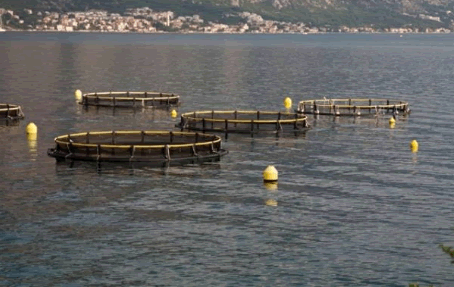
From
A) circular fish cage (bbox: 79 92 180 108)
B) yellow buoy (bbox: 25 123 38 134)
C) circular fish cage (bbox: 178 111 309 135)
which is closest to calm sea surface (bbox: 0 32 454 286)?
yellow buoy (bbox: 25 123 38 134)

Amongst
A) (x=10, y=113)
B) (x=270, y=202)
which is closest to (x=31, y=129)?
(x=10, y=113)

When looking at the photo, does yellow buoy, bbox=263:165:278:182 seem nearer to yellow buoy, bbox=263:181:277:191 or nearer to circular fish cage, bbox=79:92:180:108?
yellow buoy, bbox=263:181:277:191

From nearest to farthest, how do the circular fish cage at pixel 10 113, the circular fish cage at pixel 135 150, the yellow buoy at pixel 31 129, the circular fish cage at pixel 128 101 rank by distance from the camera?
the circular fish cage at pixel 135 150
the yellow buoy at pixel 31 129
the circular fish cage at pixel 10 113
the circular fish cage at pixel 128 101

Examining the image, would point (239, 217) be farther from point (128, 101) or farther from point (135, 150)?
point (128, 101)

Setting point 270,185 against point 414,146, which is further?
point 414,146

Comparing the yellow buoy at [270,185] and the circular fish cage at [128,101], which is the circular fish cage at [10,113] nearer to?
the circular fish cage at [128,101]

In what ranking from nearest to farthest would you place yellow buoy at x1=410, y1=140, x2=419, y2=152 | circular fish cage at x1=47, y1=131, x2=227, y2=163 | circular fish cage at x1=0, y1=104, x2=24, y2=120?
Answer: circular fish cage at x1=47, y1=131, x2=227, y2=163 → yellow buoy at x1=410, y1=140, x2=419, y2=152 → circular fish cage at x1=0, y1=104, x2=24, y2=120

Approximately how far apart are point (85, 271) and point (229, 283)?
9792 millimetres

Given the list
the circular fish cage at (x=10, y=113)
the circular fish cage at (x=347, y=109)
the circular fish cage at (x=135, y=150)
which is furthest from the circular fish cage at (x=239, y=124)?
the circular fish cage at (x=10, y=113)

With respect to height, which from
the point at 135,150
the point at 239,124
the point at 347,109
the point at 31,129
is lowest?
the point at 347,109

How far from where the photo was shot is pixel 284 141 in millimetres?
120062

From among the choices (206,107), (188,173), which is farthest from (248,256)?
(206,107)

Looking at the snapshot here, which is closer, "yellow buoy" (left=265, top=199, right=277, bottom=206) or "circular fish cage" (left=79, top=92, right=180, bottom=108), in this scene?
"yellow buoy" (left=265, top=199, right=277, bottom=206)

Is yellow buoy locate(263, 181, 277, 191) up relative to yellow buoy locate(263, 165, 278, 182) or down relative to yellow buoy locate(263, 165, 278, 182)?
down
